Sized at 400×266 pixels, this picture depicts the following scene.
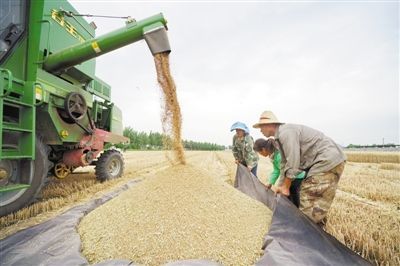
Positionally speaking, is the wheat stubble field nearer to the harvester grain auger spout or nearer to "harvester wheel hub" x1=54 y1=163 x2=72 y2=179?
"harvester wheel hub" x1=54 y1=163 x2=72 y2=179

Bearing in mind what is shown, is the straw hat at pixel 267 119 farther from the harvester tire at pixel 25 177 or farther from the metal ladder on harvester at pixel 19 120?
the harvester tire at pixel 25 177

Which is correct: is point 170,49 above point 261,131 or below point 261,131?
above

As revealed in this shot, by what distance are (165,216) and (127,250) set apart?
19.8 inches

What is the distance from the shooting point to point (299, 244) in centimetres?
212

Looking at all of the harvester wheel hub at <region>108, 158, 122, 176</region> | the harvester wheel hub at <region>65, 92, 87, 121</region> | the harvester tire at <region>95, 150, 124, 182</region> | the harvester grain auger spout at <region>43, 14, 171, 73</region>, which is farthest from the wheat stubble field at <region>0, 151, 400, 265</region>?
the harvester wheel hub at <region>108, 158, 122, 176</region>

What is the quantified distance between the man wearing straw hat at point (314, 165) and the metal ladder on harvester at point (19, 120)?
273 centimetres

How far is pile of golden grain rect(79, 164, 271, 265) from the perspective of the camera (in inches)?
84.1

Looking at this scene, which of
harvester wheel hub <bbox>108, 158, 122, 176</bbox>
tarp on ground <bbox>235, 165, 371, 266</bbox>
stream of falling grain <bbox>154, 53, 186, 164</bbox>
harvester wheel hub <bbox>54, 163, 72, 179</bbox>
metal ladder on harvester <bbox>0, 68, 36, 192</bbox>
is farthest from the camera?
harvester wheel hub <bbox>108, 158, 122, 176</bbox>

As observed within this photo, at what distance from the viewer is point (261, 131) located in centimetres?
300

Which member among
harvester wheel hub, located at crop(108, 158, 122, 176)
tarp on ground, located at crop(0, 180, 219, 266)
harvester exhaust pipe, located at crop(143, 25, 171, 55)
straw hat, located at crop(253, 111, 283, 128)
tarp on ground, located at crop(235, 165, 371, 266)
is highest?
harvester exhaust pipe, located at crop(143, 25, 171, 55)

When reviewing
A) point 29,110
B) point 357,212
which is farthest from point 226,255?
point 29,110

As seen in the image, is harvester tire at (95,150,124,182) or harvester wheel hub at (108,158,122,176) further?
harvester wheel hub at (108,158,122,176)

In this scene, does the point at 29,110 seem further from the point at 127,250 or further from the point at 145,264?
the point at 145,264

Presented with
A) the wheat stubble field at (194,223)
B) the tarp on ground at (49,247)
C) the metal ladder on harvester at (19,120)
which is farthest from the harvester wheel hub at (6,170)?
the tarp on ground at (49,247)
